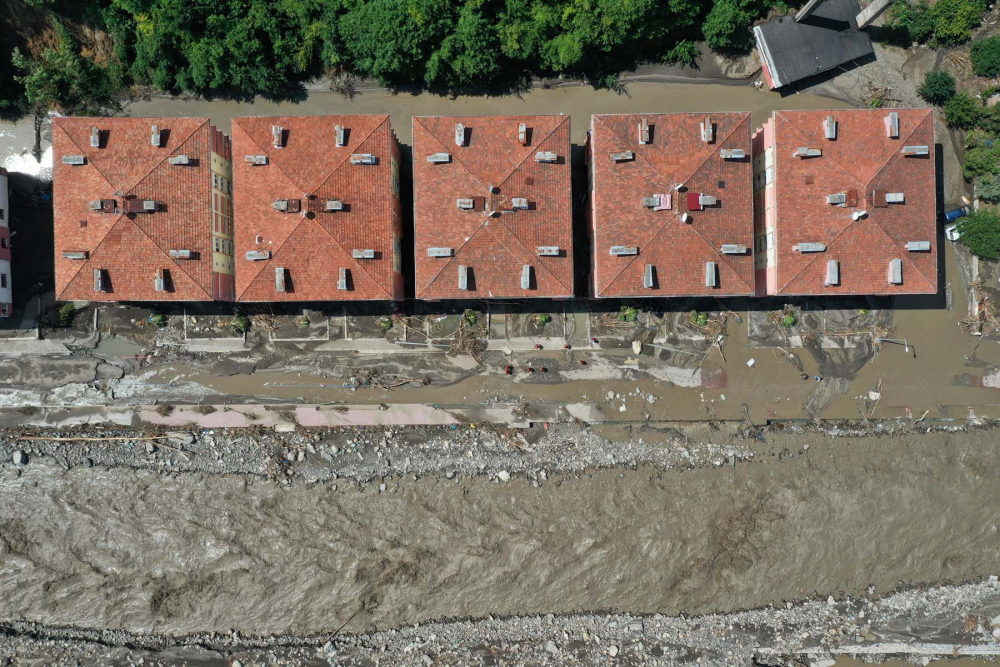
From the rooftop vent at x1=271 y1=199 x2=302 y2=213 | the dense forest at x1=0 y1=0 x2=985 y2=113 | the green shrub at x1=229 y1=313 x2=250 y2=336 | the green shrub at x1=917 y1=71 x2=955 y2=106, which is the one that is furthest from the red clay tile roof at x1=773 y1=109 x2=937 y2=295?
the green shrub at x1=229 y1=313 x2=250 y2=336

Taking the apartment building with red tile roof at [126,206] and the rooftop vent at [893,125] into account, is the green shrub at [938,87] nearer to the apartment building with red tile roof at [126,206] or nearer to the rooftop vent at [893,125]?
the rooftop vent at [893,125]

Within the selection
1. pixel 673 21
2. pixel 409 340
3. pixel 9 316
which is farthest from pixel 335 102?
pixel 9 316

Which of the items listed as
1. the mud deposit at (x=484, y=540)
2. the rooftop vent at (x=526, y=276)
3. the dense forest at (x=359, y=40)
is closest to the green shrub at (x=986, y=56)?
the dense forest at (x=359, y=40)

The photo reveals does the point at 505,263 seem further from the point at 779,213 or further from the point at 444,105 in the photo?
the point at 779,213

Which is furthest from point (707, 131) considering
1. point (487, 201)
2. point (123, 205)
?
point (123, 205)

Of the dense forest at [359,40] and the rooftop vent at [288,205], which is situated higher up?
the dense forest at [359,40]

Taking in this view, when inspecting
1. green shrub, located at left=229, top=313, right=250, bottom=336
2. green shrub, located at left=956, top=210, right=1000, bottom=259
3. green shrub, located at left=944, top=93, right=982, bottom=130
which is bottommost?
green shrub, located at left=229, top=313, right=250, bottom=336

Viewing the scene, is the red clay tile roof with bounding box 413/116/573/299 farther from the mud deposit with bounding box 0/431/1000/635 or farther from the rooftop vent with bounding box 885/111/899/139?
the rooftop vent with bounding box 885/111/899/139
